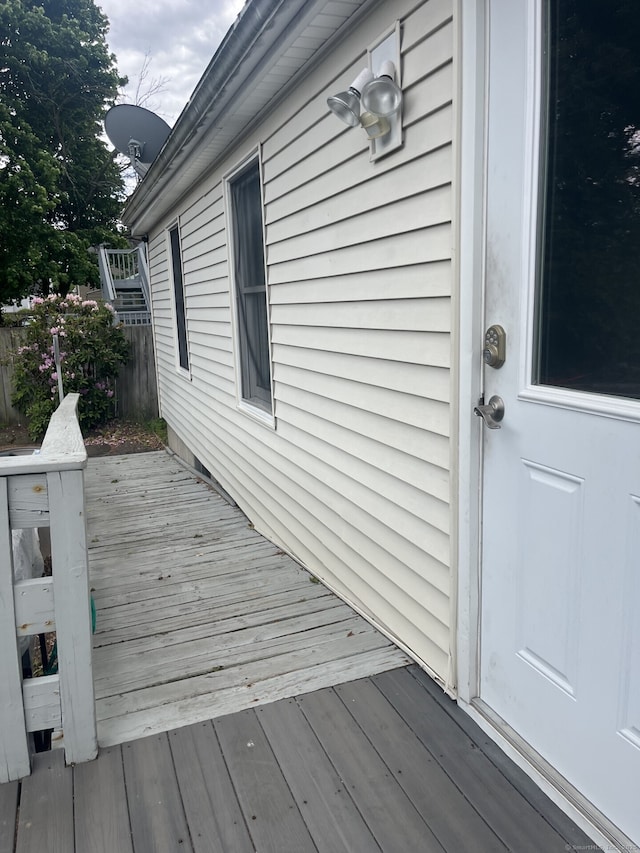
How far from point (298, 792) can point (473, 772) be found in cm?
52

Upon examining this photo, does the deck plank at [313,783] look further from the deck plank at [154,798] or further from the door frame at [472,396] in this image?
the door frame at [472,396]

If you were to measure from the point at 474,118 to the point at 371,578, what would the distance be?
6.22 feet

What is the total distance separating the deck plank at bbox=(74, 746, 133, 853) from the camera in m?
1.64

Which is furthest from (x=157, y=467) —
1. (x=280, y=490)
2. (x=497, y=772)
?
(x=497, y=772)

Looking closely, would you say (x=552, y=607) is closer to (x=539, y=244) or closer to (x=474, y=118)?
(x=539, y=244)

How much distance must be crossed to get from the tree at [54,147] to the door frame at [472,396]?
686 inches

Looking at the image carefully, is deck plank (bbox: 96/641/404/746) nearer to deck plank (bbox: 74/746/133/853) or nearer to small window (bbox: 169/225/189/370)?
deck plank (bbox: 74/746/133/853)

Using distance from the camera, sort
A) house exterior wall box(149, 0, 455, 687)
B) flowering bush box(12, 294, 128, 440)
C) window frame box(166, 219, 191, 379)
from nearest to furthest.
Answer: house exterior wall box(149, 0, 455, 687) → window frame box(166, 219, 191, 379) → flowering bush box(12, 294, 128, 440)

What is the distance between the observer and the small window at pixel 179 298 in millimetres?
7008

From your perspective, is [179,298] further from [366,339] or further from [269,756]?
[269,756]

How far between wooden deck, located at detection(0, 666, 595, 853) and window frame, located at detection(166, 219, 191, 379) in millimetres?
5137

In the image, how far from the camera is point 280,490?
161 inches

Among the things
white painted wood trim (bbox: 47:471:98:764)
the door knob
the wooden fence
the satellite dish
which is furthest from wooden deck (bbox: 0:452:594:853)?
the wooden fence

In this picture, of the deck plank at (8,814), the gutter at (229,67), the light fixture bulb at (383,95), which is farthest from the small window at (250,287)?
the deck plank at (8,814)
